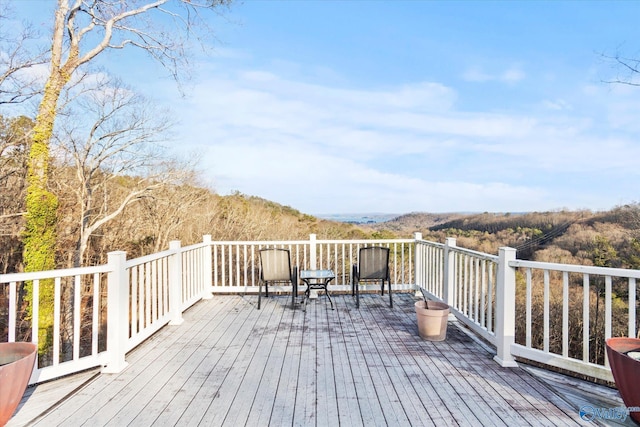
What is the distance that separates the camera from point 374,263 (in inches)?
192

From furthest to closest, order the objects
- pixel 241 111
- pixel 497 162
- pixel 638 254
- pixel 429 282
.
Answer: pixel 497 162
pixel 638 254
pixel 241 111
pixel 429 282

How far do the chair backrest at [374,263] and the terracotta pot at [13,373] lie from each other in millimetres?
3683

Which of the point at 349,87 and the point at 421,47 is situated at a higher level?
the point at 421,47

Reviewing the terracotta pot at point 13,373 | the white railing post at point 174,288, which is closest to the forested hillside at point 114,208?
the white railing post at point 174,288

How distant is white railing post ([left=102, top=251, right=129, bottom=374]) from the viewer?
2762 mm

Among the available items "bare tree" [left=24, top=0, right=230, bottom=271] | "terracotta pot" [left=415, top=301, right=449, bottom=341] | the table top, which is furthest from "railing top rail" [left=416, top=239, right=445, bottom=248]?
"bare tree" [left=24, top=0, right=230, bottom=271]

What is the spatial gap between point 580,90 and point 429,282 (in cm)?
869

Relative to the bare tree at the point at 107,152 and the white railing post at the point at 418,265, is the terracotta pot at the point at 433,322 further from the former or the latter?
the bare tree at the point at 107,152

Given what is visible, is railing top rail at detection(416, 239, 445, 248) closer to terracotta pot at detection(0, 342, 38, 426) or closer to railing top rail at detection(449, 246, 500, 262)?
railing top rail at detection(449, 246, 500, 262)

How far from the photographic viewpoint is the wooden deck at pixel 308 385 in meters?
2.06

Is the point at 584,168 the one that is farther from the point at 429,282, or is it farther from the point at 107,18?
the point at 107,18

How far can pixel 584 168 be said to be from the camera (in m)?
12.4

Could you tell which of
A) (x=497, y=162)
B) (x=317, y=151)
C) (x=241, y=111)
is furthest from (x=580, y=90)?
(x=241, y=111)

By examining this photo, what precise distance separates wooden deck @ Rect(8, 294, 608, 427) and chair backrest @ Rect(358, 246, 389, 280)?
1011 millimetres
